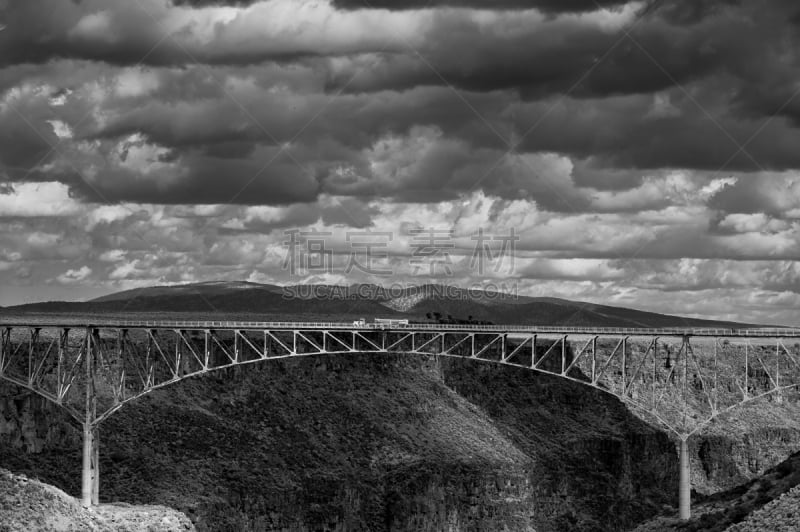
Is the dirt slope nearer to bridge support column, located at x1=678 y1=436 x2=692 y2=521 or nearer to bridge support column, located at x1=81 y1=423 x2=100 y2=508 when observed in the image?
bridge support column, located at x1=81 y1=423 x2=100 y2=508

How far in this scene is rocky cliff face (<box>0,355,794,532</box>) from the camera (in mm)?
142875

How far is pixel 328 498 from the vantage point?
15362 cm

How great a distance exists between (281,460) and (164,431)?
47.1 ft

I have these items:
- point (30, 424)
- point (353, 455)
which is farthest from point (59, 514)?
point (353, 455)

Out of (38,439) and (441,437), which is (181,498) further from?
(441,437)

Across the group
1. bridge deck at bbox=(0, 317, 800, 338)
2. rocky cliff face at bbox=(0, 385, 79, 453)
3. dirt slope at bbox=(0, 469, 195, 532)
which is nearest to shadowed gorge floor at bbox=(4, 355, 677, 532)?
rocky cliff face at bbox=(0, 385, 79, 453)

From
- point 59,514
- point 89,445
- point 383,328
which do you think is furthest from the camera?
point 383,328

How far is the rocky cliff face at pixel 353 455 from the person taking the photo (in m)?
143

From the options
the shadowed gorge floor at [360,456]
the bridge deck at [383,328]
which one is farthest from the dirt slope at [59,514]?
the bridge deck at [383,328]

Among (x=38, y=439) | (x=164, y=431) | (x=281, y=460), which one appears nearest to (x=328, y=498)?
(x=281, y=460)

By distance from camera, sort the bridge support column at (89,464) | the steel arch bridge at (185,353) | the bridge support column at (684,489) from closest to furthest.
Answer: the bridge support column at (89,464), the steel arch bridge at (185,353), the bridge support column at (684,489)

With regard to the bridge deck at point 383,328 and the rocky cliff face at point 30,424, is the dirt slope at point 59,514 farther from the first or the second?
the rocky cliff face at point 30,424

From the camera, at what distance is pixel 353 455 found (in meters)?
166

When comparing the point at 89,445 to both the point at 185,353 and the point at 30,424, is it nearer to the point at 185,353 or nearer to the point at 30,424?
the point at 30,424
